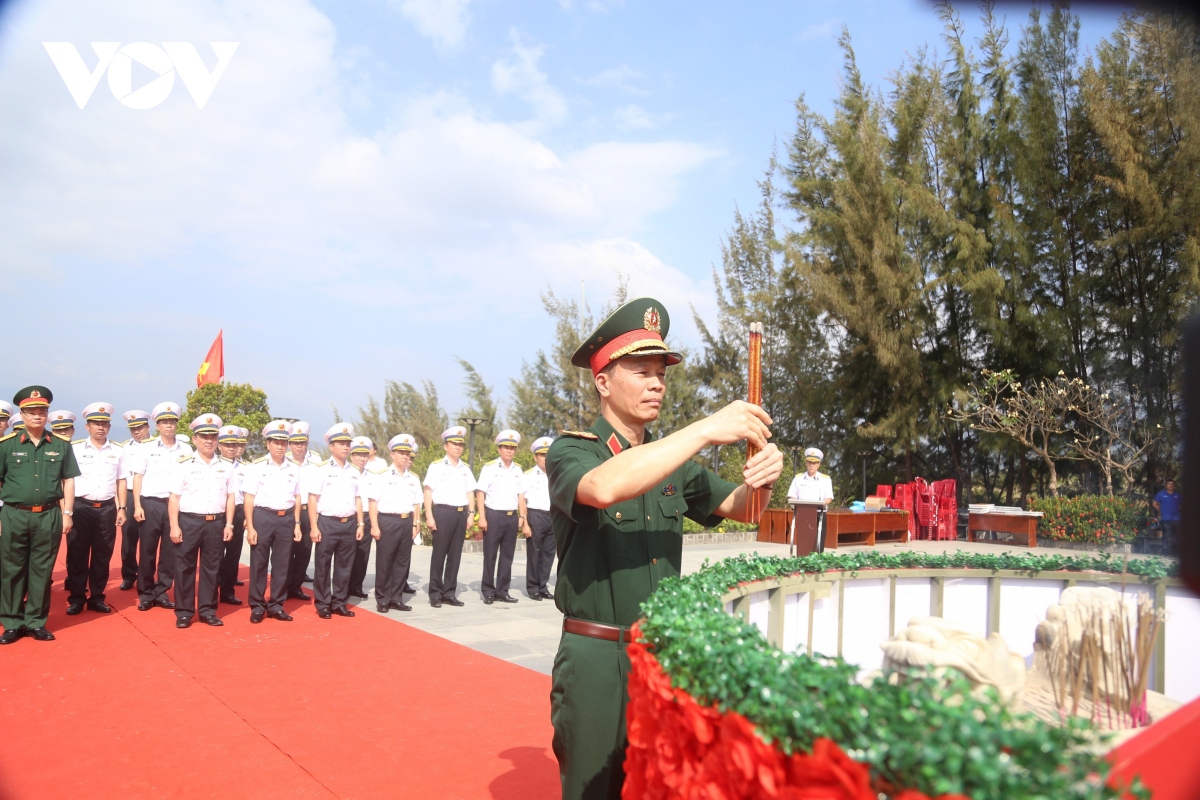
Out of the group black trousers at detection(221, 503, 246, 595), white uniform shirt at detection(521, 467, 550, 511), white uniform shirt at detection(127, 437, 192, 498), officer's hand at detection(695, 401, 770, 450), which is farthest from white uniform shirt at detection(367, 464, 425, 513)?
officer's hand at detection(695, 401, 770, 450)

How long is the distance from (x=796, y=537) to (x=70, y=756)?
8.32 metres

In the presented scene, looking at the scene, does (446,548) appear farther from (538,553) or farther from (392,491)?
(538,553)

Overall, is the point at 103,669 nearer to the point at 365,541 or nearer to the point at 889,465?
the point at 365,541

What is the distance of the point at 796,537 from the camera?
1071 centimetres

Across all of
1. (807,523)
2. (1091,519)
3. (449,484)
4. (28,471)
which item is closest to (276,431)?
(449,484)

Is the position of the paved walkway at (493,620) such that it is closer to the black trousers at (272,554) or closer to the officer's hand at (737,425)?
the black trousers at (272,554)

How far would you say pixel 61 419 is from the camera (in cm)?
922

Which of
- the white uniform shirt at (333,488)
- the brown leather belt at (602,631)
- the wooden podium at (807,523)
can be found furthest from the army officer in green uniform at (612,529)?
the wooden podium at (807,523)

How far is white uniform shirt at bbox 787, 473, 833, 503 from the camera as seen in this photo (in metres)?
11.6

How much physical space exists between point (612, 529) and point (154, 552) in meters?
7.81

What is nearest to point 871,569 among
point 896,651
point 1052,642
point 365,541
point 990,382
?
point 1052,642

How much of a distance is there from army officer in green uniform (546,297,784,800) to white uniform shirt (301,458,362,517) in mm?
6662

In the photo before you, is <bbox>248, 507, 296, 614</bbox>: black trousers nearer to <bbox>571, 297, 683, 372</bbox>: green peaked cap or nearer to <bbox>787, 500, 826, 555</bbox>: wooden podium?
<bbox>787, 500, 826, 555</bbox>: wooden podium

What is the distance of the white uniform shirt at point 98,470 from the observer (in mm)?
8172
